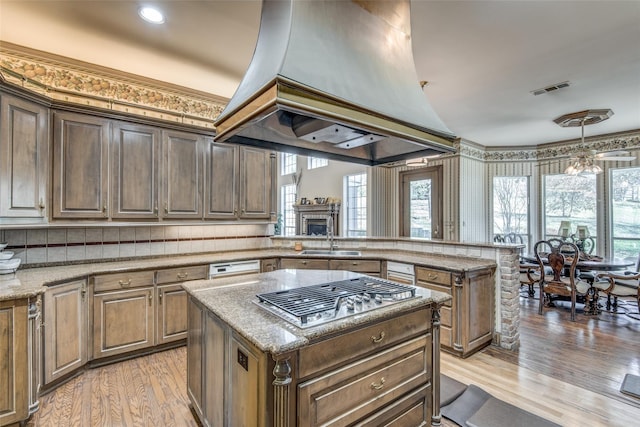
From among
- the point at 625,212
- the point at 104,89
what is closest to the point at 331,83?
the point at 104,89

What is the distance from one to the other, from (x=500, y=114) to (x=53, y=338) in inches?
236

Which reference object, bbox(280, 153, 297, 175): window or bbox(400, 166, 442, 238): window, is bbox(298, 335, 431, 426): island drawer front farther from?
bbox(280, 153, 297, 175): window

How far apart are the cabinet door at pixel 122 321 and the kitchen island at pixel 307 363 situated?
1.20m

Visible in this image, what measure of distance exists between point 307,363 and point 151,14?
2797 millimetres

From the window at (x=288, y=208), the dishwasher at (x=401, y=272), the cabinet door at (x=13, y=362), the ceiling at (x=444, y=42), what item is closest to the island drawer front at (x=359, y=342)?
the dishwasher at (x=401, y=272)

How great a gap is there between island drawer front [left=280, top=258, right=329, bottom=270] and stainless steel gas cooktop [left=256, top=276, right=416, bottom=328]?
1677mm

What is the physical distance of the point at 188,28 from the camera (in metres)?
2.61

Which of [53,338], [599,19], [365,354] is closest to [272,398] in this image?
[365,354]

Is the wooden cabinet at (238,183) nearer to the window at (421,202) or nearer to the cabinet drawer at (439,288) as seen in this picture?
the cabinet drawer at (439,288)

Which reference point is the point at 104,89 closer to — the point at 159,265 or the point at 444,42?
the point at 159,265

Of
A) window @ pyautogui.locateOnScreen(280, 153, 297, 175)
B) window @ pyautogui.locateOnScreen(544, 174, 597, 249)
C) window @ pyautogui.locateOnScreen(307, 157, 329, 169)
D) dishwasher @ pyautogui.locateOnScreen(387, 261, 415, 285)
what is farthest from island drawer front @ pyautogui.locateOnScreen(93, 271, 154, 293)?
window @ pyautogui.locateOnScreen(544, 174, 597, 249)

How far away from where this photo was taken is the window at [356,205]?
23.5 feet

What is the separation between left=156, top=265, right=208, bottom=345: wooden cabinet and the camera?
3104mm

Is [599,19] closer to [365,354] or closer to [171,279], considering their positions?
[365,354]
